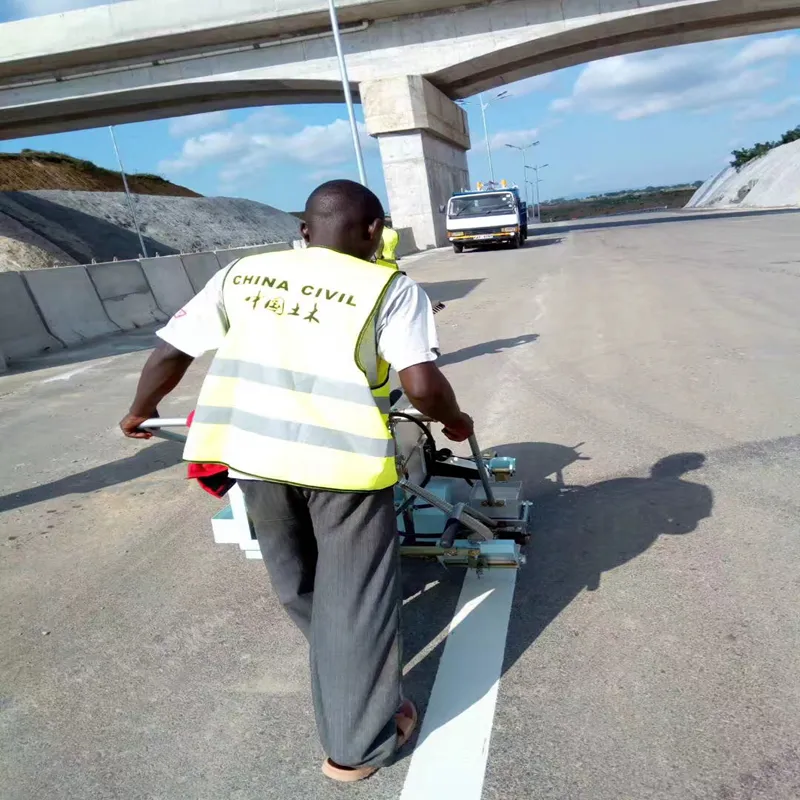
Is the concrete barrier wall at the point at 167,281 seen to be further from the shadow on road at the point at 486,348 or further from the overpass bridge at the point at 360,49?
the overpass bridge at the point at 360,49

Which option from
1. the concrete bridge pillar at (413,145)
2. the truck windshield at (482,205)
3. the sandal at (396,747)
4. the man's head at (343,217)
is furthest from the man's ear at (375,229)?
the concrete bridge pillar at (413,145)

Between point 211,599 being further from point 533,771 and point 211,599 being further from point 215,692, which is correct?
point 533,771

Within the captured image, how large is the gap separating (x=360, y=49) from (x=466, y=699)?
33917 mm

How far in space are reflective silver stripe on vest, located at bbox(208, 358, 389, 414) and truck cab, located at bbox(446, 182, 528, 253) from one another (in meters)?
25.8

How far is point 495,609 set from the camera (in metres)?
3.13

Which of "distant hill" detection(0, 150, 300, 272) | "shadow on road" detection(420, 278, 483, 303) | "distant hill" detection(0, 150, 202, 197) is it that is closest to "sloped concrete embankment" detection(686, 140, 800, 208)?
"shadow on road" detection(420, 278, 483, 303)

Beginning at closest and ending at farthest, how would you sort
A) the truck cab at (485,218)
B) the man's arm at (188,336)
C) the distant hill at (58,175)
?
the man's arm at (188,336)
the truck cab at (485,218)
the distant hill at (58,175)

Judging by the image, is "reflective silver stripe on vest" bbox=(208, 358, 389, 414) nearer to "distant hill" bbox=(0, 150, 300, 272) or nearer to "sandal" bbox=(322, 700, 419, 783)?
"sandal" bbox=(322, 700, 419, 783)

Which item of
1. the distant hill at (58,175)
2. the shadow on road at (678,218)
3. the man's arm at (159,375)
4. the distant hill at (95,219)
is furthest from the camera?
the distant hill at (58,175)

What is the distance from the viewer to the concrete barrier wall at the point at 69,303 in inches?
458

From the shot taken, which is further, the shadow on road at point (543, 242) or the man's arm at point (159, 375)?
the shadow on road at point (543, 242)

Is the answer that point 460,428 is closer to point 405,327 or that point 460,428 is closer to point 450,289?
point 405,327

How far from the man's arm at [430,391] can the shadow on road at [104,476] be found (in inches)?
155

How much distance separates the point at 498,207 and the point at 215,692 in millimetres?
26524
